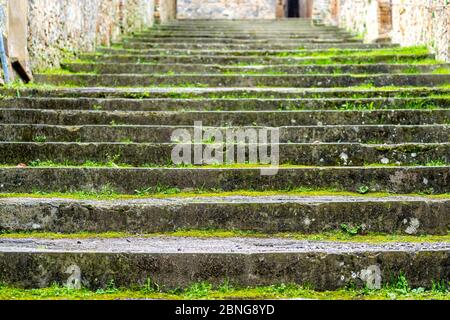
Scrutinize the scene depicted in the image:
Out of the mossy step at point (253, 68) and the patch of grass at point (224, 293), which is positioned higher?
the mossy step at point (253, 68)

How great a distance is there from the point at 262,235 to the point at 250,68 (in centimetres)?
445

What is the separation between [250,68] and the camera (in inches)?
316

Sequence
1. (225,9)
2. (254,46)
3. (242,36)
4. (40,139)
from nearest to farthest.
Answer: (40,139) < (254,46) < (242,36) < (225,9)

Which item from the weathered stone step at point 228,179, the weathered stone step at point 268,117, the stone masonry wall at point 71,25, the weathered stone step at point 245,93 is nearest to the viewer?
the weathered stone step at point 228,179

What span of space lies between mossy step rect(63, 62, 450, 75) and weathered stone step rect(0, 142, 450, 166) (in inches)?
→ 123

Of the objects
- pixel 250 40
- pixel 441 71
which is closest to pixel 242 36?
pixel 250 40

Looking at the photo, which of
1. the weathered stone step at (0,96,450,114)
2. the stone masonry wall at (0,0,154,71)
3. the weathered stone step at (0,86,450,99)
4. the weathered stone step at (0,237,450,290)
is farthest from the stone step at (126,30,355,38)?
the weathered stone step at (0,237,450,290)

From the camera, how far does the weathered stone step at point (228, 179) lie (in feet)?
14.5

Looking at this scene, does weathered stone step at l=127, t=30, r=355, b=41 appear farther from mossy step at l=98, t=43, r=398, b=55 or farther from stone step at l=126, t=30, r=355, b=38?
mossy step at l=98, t=43, r=398, b=55

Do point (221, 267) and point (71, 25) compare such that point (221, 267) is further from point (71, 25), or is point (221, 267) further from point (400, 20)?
point (400, 20)

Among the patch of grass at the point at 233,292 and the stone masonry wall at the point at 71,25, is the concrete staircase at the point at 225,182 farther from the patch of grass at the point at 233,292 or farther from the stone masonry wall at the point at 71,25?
the stone masonry wall at the point at 71,25

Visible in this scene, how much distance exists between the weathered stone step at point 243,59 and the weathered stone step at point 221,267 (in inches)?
214

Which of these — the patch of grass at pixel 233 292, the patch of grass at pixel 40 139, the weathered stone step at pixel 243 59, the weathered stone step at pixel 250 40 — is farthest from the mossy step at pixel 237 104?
the weathered stone step at pixel 250 40

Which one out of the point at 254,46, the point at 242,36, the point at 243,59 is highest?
the point at 242,36
